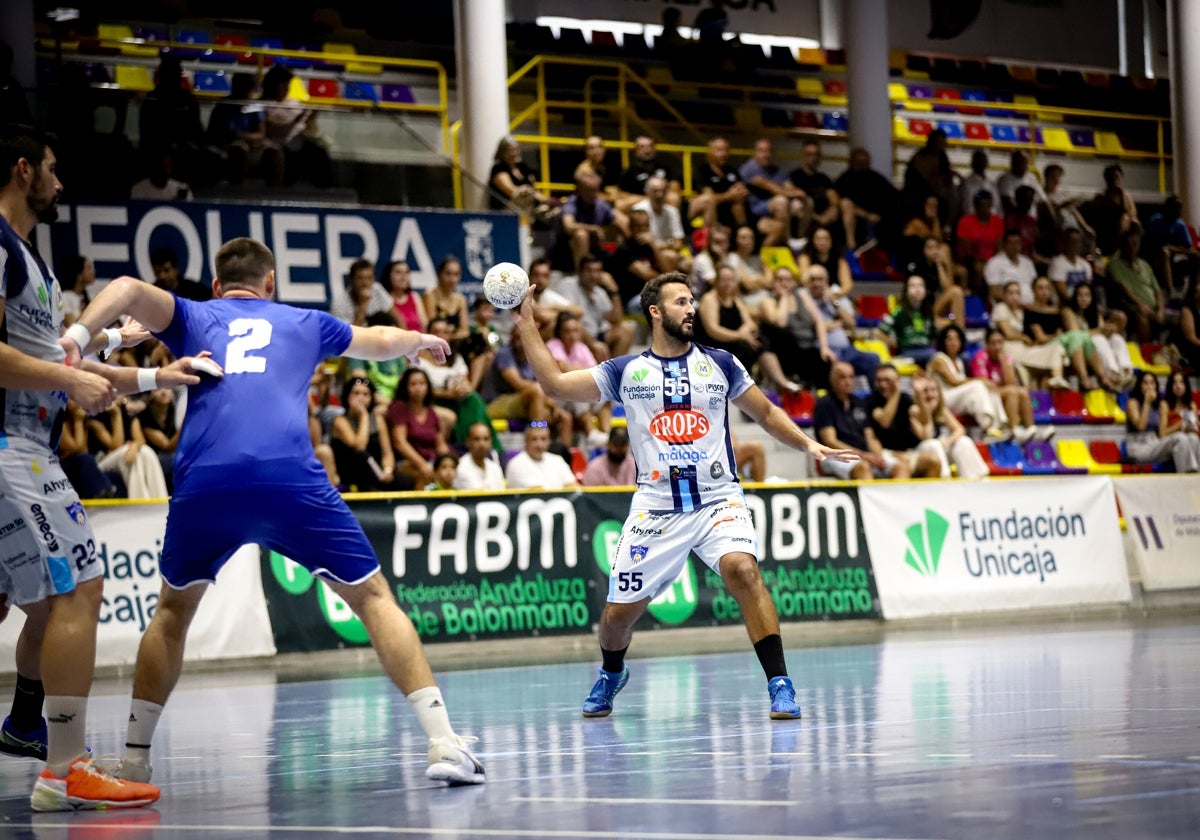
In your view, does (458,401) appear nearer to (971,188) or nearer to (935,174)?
(935,174)

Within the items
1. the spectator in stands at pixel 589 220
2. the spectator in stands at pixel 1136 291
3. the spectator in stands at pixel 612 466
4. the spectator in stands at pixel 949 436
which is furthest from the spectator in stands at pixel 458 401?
the spectator in stands at pixel 1136 291

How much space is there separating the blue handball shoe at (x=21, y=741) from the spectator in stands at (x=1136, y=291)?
20.4 meters

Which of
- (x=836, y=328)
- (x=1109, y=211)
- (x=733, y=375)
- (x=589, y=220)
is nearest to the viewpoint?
(x=733, y=375)

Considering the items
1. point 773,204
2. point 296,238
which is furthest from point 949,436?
point 296,238

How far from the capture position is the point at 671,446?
8.22 meters

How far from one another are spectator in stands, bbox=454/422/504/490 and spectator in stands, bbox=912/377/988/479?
539 centimetres

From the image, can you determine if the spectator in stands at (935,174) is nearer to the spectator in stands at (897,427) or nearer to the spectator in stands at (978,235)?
the spectator in stands at (978,235)

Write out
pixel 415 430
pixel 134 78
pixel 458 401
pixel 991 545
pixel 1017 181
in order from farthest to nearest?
pixel 1017 181 < pixel 991 545 < pixel 134 78 < pixel 458 401 < pixel 415 430

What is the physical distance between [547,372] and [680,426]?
0.77m

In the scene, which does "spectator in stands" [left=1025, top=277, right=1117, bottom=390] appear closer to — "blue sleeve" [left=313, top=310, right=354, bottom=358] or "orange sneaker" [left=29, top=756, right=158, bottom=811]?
"blue sleeve" [left=313, top=310, right=354, bottom=358]

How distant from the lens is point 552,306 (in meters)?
18.0

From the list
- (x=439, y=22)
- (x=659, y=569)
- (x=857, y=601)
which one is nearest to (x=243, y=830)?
(x=659, y=569)

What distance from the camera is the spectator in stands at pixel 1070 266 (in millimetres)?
23609

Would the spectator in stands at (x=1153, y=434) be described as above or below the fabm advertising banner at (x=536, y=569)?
above
